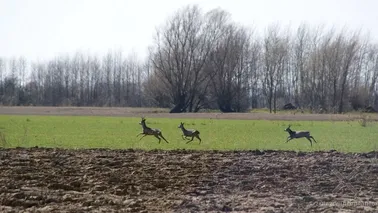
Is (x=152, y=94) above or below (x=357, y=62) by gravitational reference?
below

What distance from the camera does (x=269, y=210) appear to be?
998cm

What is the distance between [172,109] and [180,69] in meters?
6.87

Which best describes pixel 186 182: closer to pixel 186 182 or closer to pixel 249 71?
pixel 186 182

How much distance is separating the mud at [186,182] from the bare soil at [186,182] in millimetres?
22

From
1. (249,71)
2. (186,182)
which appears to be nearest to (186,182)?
(186,182)

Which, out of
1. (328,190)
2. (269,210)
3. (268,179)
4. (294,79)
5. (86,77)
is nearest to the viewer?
(269,210)

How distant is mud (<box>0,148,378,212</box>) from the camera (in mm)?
10461

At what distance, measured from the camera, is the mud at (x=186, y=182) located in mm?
10461

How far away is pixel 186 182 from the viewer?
13094 mm

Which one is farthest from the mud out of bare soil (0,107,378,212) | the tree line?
the tree line

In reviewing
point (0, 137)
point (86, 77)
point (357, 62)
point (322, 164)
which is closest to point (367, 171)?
point (322, 164)

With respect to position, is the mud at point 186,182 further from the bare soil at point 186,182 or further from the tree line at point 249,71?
the tree line at point 249,71

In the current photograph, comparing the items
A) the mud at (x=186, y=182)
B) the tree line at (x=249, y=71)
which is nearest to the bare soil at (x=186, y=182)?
the mud at (x=186, y=182)

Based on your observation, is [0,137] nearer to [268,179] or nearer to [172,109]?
[268,179]
